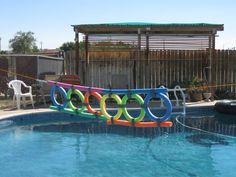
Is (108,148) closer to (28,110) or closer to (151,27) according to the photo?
(28,110)

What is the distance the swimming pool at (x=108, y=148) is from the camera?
24.0ft

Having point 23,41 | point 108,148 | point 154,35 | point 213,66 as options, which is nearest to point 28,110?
point 108,148

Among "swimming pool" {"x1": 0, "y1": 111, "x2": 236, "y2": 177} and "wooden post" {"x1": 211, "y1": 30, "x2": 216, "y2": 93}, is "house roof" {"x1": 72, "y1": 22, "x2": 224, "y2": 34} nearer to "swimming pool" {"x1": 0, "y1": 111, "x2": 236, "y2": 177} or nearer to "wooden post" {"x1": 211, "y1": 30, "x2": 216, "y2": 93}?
"wooden post" {"x1": 211, "y1": 30, "x2": 216, "y2": 93}

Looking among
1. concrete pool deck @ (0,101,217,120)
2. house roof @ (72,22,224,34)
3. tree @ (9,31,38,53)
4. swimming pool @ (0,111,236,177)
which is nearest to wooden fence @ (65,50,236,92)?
house roof @ (72,22,224,34)

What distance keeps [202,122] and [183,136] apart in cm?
206

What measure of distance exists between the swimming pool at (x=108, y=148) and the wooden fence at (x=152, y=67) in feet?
12.3

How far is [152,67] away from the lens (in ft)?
53.3

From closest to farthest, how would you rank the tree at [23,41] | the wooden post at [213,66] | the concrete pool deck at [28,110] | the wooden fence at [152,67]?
the concrete pool deck at [28,110] → the wooden post at [213,66] → the wooden fence at [152,67] → the tree at [23,41]

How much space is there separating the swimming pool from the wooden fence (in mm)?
3736

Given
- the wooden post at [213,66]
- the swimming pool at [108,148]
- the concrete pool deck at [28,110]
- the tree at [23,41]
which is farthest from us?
the tree at [23,41]

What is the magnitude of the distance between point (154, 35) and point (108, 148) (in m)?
8.23

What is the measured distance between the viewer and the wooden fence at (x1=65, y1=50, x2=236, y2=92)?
16.1 meters

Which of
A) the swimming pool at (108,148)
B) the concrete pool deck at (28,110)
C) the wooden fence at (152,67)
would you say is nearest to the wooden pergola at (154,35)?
the wooden fence at (152,67)

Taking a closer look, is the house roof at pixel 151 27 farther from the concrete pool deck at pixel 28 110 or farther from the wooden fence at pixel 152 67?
the concrete pool deck at pixel 28 110
